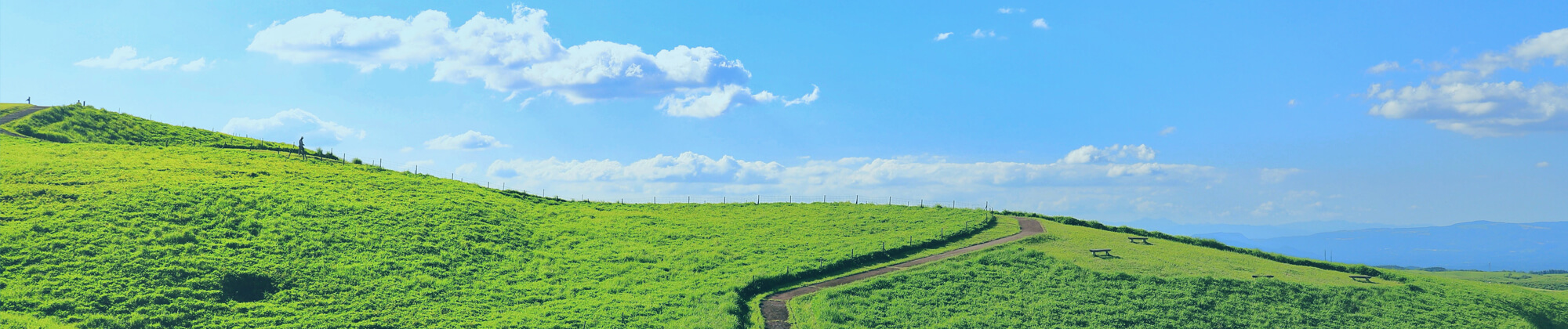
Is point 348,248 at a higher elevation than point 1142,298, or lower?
lower

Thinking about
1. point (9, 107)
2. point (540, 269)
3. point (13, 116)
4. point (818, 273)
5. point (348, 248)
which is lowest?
point (540, 269)

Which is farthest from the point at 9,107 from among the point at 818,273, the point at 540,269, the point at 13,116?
the point at 818,273

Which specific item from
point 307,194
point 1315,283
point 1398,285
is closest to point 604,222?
point 307,194

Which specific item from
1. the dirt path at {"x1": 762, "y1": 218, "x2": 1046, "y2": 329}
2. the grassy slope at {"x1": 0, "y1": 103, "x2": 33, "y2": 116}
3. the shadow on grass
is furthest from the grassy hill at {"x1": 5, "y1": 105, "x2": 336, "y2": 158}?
the dirt path at {"x1": 762, "y1": 218, "x2": 1046, "y2": 329}

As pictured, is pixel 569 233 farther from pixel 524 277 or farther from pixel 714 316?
pixel 714 316

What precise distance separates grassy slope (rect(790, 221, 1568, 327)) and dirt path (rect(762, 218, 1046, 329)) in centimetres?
92

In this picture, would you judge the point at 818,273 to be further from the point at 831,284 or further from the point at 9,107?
the point at 9,107

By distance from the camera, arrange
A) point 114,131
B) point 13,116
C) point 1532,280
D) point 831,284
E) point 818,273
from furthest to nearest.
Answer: point 1532,280 → point 114,131 → point 13,116 → point 818,273 → point 831,284

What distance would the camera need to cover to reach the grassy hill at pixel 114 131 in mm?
78375

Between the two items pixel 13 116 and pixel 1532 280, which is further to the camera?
pixel 1532 280

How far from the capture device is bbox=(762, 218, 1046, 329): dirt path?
39.6m

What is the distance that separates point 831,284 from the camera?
45781mm

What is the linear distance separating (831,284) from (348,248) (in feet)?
101

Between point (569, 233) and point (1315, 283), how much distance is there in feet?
169
